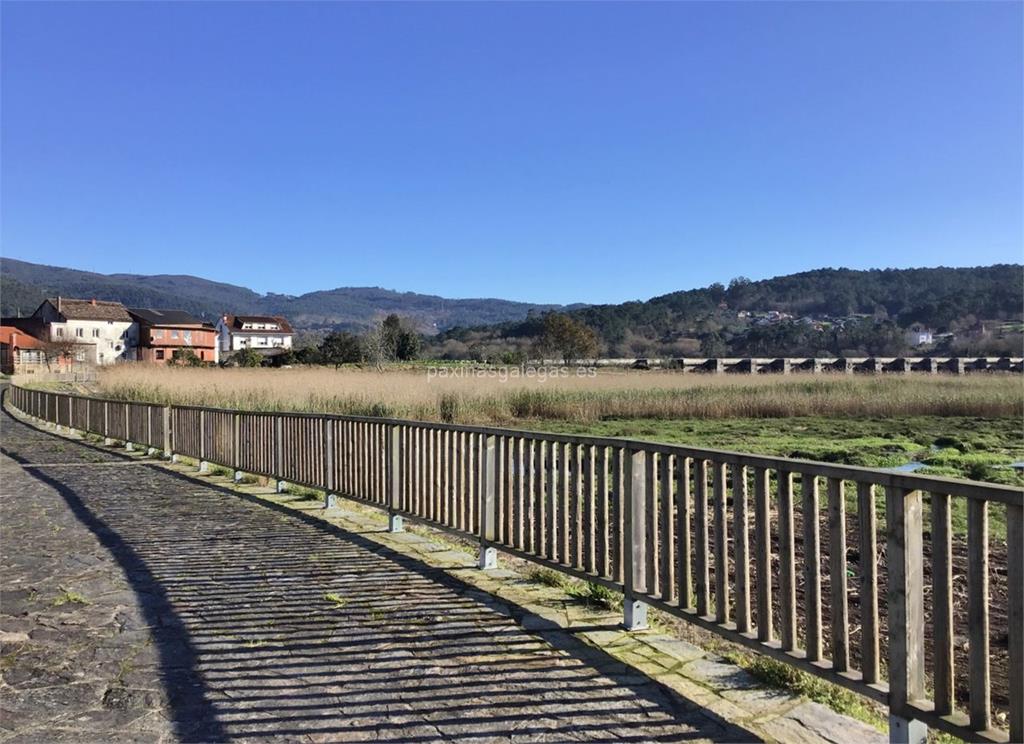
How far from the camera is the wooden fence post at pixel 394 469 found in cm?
646

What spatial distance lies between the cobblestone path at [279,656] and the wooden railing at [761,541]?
0.48 metres

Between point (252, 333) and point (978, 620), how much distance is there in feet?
417

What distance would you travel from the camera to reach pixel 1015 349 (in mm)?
69438

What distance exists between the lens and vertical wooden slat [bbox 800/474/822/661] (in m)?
3.05

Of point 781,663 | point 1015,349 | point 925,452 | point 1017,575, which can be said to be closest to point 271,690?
point 781,663

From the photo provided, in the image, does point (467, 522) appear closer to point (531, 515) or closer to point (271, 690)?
point (531, 515)

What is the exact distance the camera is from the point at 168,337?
94.8 m

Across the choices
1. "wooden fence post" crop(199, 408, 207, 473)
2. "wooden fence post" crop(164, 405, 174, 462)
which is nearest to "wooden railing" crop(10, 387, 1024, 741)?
Answer: "wooden fence post" crop(199, 408, 207, 473)

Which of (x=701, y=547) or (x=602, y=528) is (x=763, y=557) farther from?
(x=602, y=528)

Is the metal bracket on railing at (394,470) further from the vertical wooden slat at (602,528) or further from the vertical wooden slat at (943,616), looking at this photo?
the vertical wooden slat at (943,616)

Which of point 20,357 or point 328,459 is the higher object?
point 20,357

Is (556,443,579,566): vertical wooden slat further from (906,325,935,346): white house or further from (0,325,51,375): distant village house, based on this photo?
(906,325,935,346): white house

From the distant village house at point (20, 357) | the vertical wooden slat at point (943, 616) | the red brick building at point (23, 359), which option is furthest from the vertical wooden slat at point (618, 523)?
the distant village house at point (20, 357)

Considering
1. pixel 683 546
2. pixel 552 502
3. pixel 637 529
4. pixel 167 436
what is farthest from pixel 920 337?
pixel 683 546
